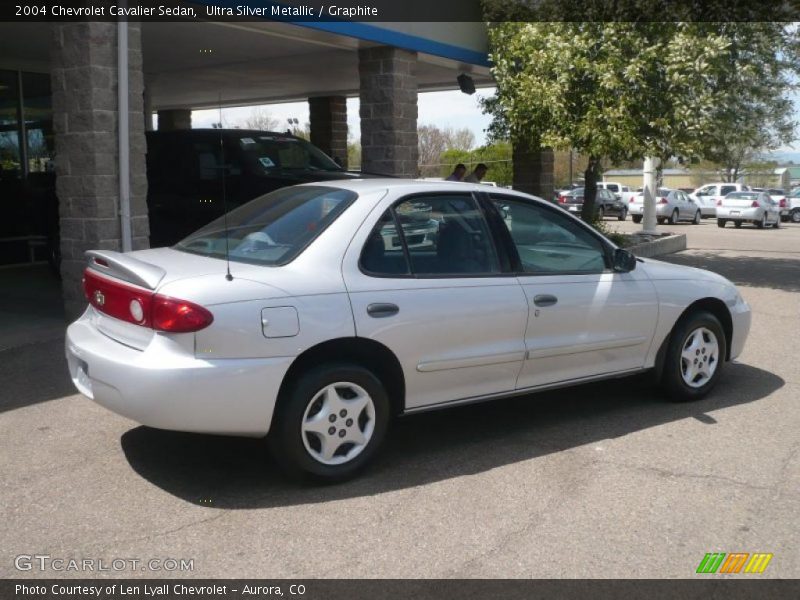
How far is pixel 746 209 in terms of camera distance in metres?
31.2

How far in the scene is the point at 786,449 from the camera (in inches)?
214

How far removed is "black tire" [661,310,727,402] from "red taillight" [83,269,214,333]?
11.3ft

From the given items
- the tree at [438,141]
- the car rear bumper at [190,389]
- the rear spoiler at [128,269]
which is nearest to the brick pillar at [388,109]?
the rear spoiler at [128,269]

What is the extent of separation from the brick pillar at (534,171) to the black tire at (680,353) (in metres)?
12.0

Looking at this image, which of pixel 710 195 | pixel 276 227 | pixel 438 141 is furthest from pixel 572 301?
pixel 438 141

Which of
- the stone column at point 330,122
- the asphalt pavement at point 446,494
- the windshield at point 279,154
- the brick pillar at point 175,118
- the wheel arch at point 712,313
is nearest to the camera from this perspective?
the asphalt pavement at point 446,494

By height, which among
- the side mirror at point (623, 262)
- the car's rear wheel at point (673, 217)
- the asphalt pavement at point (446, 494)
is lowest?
the asphalt pavement at point (446, 494)

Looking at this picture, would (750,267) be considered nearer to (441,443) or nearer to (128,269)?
(441,443)

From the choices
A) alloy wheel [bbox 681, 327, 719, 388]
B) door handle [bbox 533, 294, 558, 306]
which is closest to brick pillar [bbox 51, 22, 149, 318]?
door handle [bbox 533, 294, 558, 306]

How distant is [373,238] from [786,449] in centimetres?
287

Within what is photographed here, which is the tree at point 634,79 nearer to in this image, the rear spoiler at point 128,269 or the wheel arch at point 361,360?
the wheel arch at point 361,360

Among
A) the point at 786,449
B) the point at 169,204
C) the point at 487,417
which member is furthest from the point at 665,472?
the point at 169,204

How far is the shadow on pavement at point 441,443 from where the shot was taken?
4.73 m

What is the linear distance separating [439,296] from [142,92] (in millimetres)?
4776
